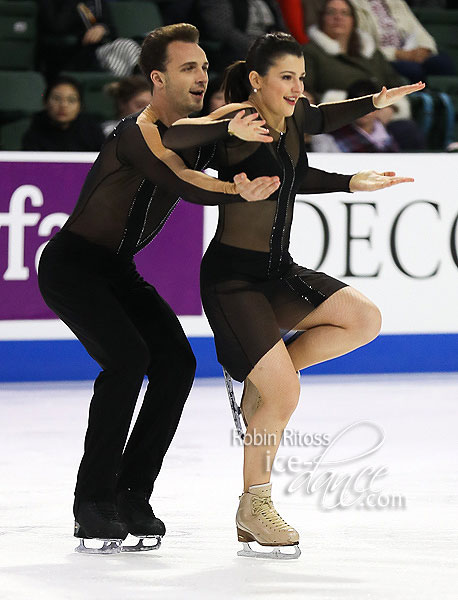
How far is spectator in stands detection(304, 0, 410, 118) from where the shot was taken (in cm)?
850

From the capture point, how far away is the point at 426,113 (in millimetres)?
8859

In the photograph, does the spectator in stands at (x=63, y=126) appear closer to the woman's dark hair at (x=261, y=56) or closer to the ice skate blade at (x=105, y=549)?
the woman's dark hair at (x=261, y=56)

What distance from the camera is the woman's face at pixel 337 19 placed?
878 centimetres

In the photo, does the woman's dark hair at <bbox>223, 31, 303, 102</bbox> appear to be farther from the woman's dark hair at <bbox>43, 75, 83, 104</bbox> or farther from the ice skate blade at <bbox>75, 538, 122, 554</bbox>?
the woman's dark hair at <bbox>43, 75, 83, 104</bbox>

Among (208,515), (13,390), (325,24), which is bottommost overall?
(13,390)

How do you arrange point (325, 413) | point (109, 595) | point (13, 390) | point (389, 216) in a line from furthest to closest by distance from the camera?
point (389, 216) → point (13, 390) → point (325, 413) → point (109, 595)

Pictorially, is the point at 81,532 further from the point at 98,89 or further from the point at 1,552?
the point at 98,89

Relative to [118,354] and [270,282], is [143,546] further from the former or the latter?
[270,282]

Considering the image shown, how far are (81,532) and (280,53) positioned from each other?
1.40 meters

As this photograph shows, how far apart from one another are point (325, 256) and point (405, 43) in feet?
9.77

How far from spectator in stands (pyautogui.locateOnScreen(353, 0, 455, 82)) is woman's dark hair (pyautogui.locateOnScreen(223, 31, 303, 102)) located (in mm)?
5815

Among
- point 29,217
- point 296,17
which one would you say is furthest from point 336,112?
point 296,17

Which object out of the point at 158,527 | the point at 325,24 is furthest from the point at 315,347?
the point at 325,24

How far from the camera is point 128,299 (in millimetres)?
3814
